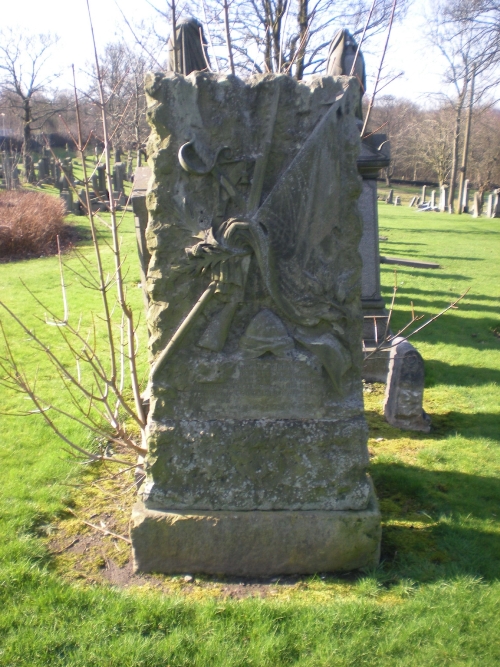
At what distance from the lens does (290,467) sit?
312 cm

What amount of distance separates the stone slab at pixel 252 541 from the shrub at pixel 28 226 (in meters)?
11.6

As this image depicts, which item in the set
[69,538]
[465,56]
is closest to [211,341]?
[69,538]

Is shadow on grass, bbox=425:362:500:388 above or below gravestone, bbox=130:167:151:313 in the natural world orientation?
below

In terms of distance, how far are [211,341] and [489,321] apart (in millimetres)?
7045

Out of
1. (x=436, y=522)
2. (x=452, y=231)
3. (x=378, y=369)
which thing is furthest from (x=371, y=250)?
(x=452, y=231)

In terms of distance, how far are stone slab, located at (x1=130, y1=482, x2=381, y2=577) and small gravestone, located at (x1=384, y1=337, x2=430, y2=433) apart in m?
2.02

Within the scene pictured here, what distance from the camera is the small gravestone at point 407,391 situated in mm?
4969

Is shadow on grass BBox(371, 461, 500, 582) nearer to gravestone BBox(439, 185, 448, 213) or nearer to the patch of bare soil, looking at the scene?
the patch of bare soil

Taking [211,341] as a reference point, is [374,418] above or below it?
below

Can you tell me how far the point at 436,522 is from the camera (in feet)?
11.9

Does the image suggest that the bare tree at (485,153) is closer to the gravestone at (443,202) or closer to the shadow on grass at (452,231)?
the gravestone at (443,202)

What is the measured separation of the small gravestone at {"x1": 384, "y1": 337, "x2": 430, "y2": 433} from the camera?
497cm

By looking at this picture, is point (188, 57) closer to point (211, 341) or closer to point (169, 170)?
point (169, 170)

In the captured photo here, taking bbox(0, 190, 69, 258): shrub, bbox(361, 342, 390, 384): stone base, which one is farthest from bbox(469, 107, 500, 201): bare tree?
bbox(361, 342, 390, 384): stone base
